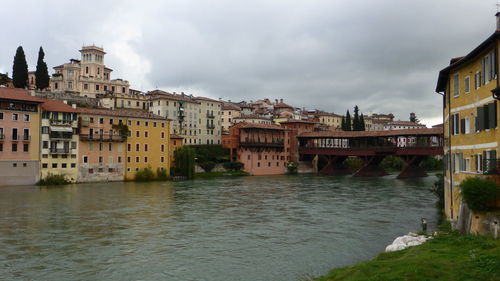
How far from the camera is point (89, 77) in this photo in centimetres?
9481

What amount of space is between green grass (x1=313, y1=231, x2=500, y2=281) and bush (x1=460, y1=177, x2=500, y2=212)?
124cm

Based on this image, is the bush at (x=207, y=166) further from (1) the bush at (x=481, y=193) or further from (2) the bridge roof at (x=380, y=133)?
(1) the bush at (x=481, y=193)

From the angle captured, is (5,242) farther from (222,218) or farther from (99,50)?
(99,50)

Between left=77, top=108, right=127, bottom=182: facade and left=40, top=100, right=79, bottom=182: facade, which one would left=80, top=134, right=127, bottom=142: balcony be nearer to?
left=77, top=108, right=127, bottom=182: facade

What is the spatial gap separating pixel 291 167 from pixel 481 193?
77.0 m

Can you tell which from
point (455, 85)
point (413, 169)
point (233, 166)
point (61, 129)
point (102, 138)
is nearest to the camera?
point (455, 85)

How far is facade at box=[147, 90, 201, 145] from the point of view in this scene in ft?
294

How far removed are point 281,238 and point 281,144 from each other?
71.1 meters

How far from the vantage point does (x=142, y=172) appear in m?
65.4

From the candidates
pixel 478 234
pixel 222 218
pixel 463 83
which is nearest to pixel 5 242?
pixel 222 218

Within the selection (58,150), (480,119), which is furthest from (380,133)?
(480,119)

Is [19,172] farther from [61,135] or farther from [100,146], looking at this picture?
[100,146]

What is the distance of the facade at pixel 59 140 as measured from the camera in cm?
5731

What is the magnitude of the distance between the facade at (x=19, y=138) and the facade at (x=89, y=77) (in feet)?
127
